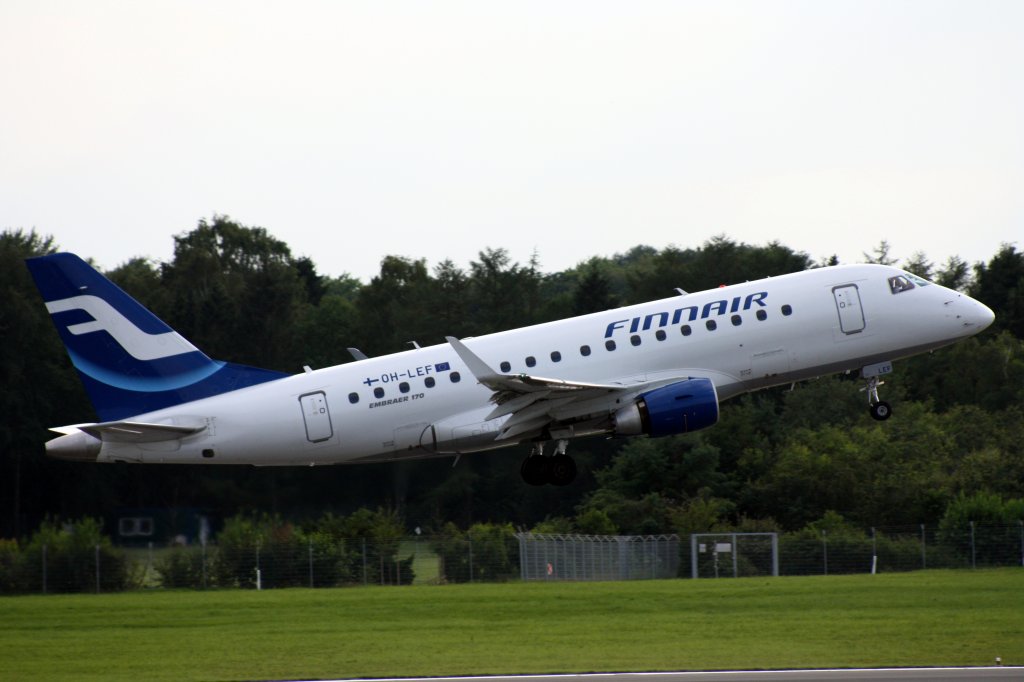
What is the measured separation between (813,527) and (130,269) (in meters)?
51.9

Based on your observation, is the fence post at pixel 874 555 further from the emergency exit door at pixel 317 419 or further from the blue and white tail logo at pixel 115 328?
the blue and white tail logo at pixel 115 328

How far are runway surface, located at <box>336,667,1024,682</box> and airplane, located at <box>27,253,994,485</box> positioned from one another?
26.0ft

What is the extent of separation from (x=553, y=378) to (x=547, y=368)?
0.51 meters

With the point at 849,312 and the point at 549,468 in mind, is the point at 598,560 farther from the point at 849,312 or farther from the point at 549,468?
the point at 849,312

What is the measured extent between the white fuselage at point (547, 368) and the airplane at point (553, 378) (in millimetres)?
35

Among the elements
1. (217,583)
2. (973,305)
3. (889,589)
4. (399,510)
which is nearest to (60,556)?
(217,583)

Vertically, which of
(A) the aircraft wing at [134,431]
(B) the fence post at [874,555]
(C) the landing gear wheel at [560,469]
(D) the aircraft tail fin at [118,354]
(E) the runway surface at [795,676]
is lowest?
(E) the runway surface at [795,676]

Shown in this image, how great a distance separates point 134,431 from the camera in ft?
124

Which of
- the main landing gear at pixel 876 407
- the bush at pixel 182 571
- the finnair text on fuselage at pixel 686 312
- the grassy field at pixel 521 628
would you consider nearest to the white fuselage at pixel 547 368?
the finnair text on fuselage at pixel 686 312

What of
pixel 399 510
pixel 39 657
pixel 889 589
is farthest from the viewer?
pixel 399 510

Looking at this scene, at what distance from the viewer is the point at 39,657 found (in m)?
36.5

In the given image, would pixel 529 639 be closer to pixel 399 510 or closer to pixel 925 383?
pixel 399 510

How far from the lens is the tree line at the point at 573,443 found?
→ 61031mm

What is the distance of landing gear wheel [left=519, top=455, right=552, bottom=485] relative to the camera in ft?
128
